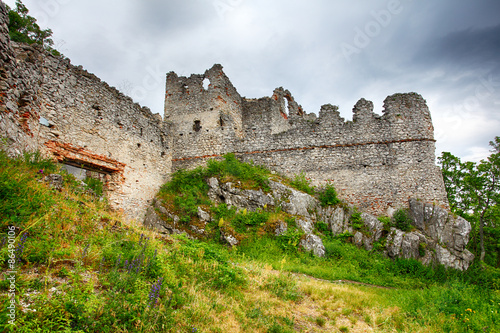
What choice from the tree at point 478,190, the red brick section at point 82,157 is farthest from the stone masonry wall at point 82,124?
the tree at point 478,190

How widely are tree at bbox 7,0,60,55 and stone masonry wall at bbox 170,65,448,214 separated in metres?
11.8

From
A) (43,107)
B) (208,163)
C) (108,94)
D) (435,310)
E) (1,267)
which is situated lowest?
(435,310)

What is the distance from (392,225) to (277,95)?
9821 millimetres

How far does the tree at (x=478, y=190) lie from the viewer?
17594 mm

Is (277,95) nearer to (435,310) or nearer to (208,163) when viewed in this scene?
(208,163)

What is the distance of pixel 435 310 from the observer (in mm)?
6242

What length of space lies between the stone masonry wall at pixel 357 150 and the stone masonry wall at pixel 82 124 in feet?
8.49

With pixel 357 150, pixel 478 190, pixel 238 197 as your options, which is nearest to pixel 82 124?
pixel 238 197

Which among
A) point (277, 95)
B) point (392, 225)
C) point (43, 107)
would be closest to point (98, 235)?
point (43, 107)

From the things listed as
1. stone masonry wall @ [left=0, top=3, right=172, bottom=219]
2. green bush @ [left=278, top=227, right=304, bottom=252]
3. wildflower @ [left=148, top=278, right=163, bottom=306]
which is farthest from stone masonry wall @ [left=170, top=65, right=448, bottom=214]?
wildflower @ [left=148, top=278, right=163, bottom=306]

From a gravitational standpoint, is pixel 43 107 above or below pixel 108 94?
below

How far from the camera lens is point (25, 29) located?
19.8 metres

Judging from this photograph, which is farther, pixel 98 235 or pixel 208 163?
pixel 208 163

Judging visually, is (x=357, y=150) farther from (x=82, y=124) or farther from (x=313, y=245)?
(x=82, y=124)
